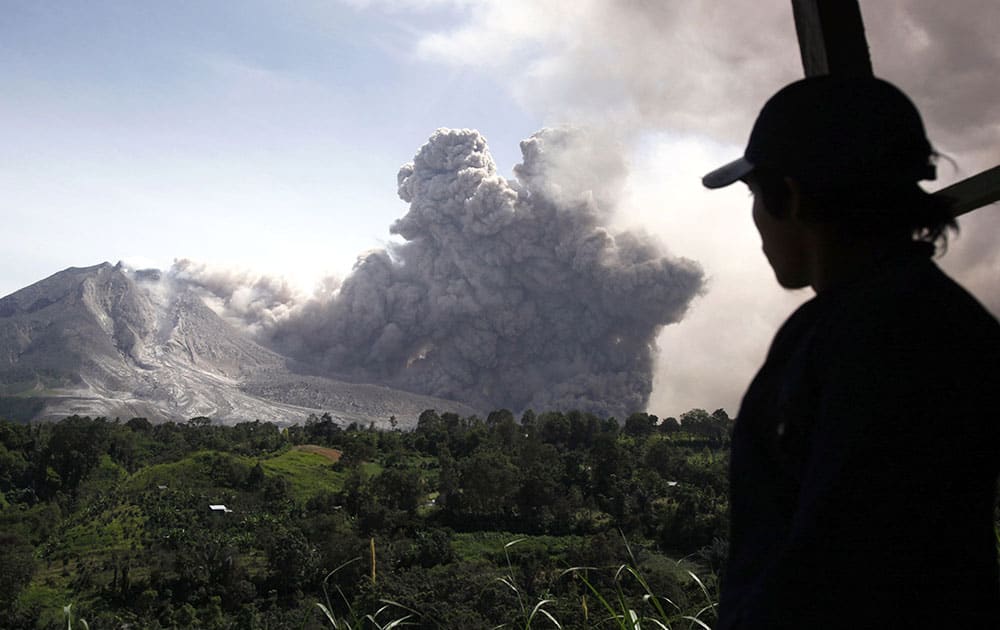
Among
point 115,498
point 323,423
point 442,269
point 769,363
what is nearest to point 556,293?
point 442,269

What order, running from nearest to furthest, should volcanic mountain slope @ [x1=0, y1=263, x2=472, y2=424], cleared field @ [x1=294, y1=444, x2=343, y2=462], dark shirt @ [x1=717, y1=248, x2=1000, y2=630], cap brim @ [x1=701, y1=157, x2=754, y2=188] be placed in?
dark shirt @ [x1=717, y1=248, x2=1000, y2=630] < cap brim @ [x1=701, y1=157, x2=754, y2=188] < cleared field @ [x1=294, y1=444, x2=343, y2=462] < volcanic mountain slope @ [x1=0, y1=263, x2=472, y2=424]

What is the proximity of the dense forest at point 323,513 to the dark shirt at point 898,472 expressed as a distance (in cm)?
1734

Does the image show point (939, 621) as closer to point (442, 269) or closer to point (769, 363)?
point (769, 363)

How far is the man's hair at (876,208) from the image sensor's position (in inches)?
43.8

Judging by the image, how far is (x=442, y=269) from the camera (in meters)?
77.1

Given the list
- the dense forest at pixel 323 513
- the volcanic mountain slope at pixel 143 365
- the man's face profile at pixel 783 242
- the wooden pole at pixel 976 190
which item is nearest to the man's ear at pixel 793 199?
the man's face profile at pixel 783 242

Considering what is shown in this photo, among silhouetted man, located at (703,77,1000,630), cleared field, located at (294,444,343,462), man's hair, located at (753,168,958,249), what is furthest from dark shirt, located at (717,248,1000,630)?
cleared field, located at (294,444,343,462)

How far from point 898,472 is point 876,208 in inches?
15.0

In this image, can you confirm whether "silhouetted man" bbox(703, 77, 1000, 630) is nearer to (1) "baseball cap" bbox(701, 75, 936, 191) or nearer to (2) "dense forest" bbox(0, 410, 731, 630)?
(1) "baseball cap" bbox(701, 75, 936, 191)

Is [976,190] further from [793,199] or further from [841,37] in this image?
[793,199]

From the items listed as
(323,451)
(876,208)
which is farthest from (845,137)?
(323,451)

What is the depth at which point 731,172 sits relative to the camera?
1240mm

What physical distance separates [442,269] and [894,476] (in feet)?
251

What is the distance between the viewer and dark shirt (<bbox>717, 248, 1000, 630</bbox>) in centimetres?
92
